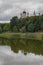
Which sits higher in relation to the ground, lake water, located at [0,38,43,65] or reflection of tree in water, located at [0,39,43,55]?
lake water, located at [0,38,43,65]

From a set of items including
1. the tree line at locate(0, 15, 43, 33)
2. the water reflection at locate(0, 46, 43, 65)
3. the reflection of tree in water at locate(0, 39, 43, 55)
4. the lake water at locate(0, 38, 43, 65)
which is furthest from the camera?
the tree line at locate(0, 15, 43, 33)

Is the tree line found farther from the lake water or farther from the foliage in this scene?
the lake water

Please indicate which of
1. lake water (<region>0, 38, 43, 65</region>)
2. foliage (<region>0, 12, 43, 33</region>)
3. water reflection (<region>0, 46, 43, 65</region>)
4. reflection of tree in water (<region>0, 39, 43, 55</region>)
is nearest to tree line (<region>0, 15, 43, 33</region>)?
foliage (<region>0, 12, 43, 33</region>)

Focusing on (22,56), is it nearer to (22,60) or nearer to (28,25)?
(22,60)

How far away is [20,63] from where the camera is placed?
2362 centimetres

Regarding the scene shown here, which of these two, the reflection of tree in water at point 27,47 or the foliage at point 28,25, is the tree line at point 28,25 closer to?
the foliage at point 28,25

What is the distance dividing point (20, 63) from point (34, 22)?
273 feet

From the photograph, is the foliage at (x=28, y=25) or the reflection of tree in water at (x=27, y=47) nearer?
the reflection of tree in water at (x=27, y=47)

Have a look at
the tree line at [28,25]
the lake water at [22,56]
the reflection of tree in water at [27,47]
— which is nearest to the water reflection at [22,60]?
the lake water at [22,56]

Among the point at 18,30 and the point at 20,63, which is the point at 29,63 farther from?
the point at 18,30

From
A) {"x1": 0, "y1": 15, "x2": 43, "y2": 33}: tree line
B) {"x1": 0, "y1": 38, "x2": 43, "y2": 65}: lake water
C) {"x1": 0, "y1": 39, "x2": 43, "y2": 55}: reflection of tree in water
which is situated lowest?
{"x1": 0, "y1": 15, "x2": 43, "y2": 33}: tree line

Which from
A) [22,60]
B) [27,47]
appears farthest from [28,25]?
[22,60]

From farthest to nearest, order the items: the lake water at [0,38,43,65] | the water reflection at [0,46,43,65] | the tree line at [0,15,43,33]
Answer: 1. the tree line at [0,15,43,33]
2. the lake water at [0,38,43,65]
3. the water reflection at [0,46,43,65]

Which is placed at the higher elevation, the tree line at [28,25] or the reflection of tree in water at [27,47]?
the reflection of tree in water at [27,47]
